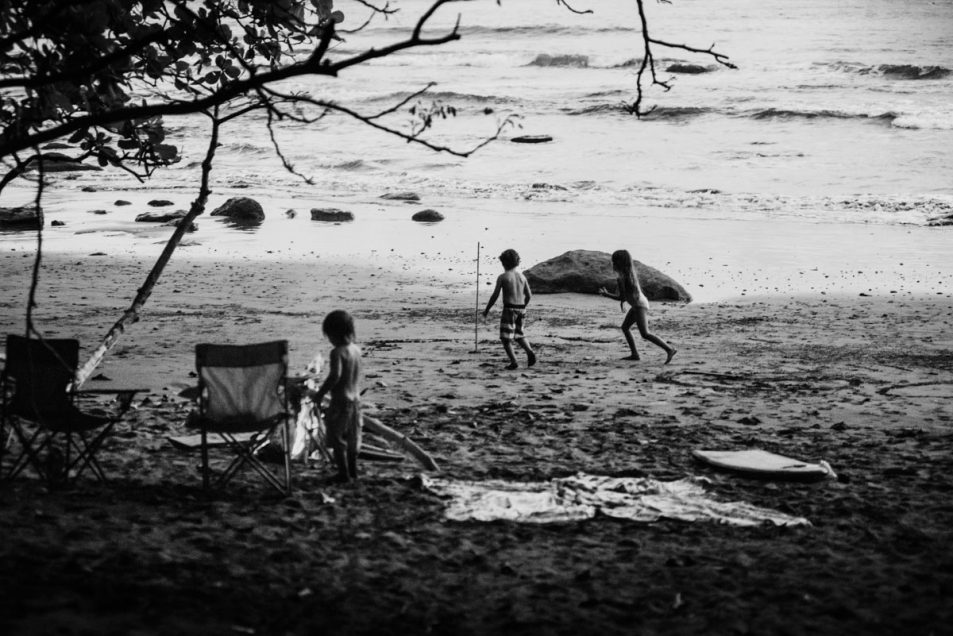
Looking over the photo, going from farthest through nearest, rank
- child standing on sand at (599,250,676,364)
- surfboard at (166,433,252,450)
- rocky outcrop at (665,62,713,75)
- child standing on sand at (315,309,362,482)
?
rocky outcrop at (665,62,713,75)
child standing on sand at (599,250,676,364)
surfboard at (166,433,252,450)
child standing on sand at (315,309,362,482)

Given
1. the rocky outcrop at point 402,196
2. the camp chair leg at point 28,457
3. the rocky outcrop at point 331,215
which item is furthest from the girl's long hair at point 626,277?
the rocky outcrop at point 402,196

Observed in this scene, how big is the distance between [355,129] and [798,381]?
37515 mm

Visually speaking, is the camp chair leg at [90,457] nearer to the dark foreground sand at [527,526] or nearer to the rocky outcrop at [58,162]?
the dark foreground sand at [527,526]

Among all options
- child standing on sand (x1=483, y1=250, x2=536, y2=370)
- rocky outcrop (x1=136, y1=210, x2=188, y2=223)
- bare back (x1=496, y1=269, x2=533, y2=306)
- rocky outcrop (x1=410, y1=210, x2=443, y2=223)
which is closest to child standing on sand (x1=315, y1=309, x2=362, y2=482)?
child standing on sand (x1=483, y1=250, x2=536, y2=370)

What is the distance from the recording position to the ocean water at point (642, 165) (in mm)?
20734

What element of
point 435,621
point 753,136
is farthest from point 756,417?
point 753,136

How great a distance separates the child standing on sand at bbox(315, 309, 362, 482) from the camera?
691cm

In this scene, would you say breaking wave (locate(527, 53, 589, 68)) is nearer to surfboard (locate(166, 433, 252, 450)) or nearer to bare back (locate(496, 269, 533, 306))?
bare back (locate(496, 269, 533, 306))

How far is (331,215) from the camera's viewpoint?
80.7ft

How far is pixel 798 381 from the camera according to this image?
11.0m

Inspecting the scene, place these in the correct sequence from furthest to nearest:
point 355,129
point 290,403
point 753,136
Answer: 1. point 355,129
2. point 753,136
3. point 290,403

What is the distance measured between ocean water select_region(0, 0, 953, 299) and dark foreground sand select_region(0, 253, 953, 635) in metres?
2.77

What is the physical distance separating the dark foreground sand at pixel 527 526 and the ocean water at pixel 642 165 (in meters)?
2.77

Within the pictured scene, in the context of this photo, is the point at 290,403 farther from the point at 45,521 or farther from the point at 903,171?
the point at 903,171
